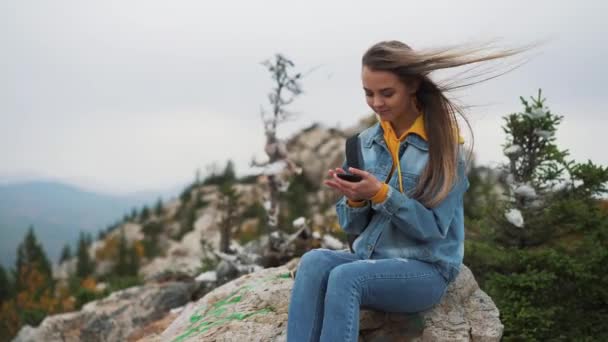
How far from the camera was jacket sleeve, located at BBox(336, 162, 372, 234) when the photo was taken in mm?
3297

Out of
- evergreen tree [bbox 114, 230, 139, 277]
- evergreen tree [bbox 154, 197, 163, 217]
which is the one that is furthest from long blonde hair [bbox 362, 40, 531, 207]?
evergreen tree [bbox 154, 197, 163, 217]

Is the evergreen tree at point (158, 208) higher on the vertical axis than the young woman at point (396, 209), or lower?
lower

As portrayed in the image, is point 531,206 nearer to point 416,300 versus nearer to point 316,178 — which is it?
point 416,300

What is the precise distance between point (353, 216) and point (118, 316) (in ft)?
18.0

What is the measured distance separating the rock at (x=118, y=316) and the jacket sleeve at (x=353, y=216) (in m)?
4.84

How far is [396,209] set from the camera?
3072mm

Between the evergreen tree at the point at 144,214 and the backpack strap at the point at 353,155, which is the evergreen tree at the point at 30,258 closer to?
the evergreen tree at the point at 144,214

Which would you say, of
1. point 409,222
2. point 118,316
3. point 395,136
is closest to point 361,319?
point 409,222

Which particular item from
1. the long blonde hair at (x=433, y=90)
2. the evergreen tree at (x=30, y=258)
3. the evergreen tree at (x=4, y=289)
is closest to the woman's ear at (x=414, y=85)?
the long blonde hair at (x=433, y=90)

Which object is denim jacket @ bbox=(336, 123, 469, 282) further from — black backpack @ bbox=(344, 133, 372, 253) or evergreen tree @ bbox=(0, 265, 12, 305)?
evergreen tree @ bbox=(0, 265, 12, 305)

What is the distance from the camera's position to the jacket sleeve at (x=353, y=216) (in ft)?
10.8

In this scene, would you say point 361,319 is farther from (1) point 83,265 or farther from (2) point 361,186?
(1) point 83,265

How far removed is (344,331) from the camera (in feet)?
9.96

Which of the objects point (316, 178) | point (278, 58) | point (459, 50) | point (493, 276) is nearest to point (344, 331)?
point (459, 50)
